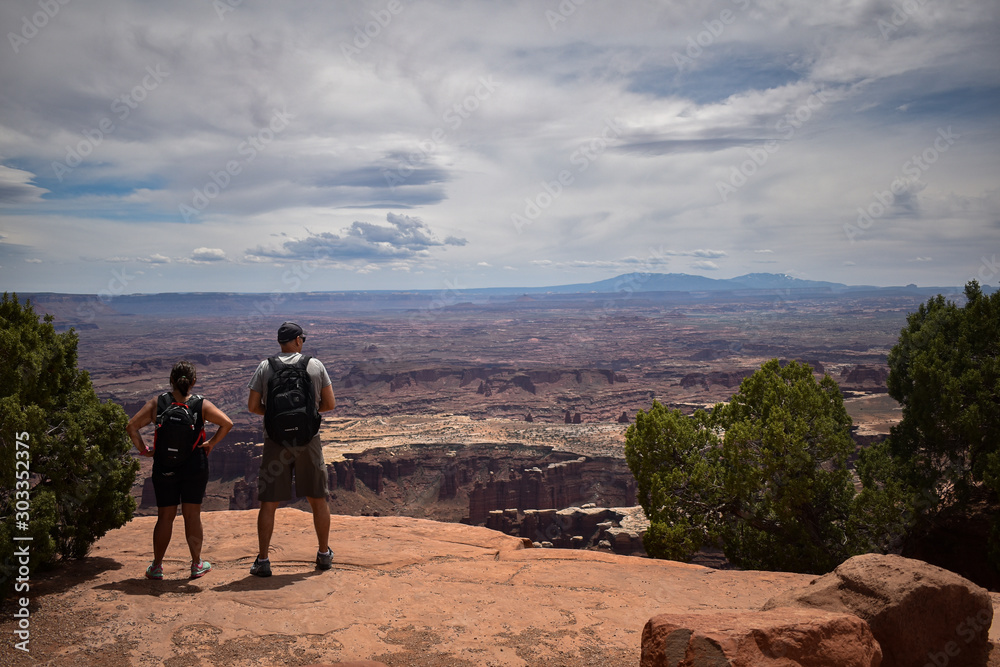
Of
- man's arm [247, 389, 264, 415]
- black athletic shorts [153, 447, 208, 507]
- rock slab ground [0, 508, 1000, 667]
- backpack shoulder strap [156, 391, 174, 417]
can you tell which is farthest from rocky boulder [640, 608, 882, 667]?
backpack shoulder strap [156, 391, 174, 417]

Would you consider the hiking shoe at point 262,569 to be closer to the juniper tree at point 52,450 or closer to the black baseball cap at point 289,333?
the juniper tree at point 52,450

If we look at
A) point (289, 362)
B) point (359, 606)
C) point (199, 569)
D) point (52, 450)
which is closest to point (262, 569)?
point (199, 569)

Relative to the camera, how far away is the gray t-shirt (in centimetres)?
646

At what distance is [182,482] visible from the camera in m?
6.32

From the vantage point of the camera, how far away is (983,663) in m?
4.93

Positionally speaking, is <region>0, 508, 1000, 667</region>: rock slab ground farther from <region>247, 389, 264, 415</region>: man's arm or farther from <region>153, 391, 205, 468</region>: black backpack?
<region>247, 389, 264, 415</region>: man's arm

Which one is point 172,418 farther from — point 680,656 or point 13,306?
point 680,656

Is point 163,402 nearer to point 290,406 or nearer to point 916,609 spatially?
point 290,406

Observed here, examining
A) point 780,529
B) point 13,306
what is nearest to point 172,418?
point 13,306

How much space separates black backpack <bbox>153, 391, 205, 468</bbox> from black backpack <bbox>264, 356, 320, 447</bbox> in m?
0.70

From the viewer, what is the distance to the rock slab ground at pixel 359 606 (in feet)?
16.0

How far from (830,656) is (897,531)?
9.29m

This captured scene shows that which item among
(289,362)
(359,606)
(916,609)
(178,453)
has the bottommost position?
(359,606)

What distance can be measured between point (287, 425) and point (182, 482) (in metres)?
1.22
